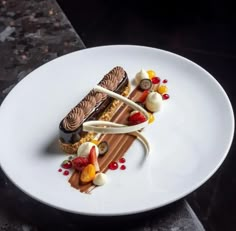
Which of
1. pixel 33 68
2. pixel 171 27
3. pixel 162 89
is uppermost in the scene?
pixel 33 68

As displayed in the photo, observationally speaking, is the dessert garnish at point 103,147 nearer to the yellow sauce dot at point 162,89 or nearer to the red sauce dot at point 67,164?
the red sauce dot at point 67,164

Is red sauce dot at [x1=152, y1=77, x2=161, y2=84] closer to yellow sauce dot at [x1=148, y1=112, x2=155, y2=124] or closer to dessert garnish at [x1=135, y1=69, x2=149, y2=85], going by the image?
dessert garnish at [x1=135, y1=69, x2=149, y2=85]

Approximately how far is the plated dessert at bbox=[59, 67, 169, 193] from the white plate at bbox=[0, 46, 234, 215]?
0.02 meters

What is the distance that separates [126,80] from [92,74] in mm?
122

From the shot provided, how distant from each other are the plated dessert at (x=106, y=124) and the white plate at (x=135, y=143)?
0.07 ft

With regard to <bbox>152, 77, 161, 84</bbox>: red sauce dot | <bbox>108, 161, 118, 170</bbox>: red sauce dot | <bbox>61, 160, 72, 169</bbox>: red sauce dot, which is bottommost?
<bbox>152, 77, 161, 84</bbox>: red sauce dot

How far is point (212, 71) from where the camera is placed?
2459mm

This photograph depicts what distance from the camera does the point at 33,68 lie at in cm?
154

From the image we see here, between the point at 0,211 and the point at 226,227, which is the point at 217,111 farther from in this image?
the point at 226,227

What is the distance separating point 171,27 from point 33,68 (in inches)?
55.8

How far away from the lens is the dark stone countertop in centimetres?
109

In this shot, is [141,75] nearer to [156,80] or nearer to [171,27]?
[156,80]

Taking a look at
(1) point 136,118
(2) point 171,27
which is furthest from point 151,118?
(2) point 171,27

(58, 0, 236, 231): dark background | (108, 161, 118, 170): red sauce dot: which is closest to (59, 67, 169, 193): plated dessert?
(108, 161, 118, 170): red sauce dot
